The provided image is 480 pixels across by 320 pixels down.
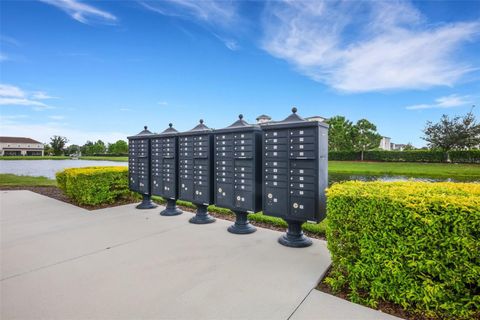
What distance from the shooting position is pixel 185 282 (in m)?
2.46

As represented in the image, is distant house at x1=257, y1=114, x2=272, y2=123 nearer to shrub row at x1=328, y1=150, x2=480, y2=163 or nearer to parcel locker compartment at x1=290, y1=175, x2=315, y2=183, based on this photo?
parcel locker compartment at x1=290, y1=175, x2=315, y2=183

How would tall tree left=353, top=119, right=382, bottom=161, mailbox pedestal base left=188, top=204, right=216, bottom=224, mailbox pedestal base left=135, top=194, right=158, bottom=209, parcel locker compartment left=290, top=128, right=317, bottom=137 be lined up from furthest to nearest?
tall tree left=353, top=119, right=382, bottom=161 < mailbox pedestal base left=135, top=194, right=158, bottom=209 < mailbox pedestal base left=188, top=204, right=216, bottom=224 < parcel locker compartment left=290, top=128, right=317, bottom=137

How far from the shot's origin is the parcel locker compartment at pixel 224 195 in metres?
4.11

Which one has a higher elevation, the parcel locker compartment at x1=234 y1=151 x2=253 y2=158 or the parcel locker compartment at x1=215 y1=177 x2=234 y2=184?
the parcel locker compartment at x1=234 y1=151 x2=253 y2=158

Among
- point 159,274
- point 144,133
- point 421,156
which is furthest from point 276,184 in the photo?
point 421,156

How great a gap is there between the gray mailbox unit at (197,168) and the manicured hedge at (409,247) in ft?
8.53

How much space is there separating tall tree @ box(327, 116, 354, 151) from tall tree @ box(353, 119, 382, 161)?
0.62 m

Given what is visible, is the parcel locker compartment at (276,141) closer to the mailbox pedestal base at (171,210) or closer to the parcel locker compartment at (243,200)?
the parcel locker compartment at (243,200)

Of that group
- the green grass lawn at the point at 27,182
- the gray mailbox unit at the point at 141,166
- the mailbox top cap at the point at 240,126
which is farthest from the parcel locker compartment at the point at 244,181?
the green grass lawn at the point at 27,182

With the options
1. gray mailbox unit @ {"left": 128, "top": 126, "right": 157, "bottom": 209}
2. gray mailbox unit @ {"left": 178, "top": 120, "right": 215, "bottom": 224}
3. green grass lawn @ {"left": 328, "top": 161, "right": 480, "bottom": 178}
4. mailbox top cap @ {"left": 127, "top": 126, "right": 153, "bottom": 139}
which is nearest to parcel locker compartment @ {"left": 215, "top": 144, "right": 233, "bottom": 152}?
gray mailbox unit @ {"left": 178, "top": 120, "right": 215, "bottom": 224}

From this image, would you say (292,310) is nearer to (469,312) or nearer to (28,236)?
(469,312)

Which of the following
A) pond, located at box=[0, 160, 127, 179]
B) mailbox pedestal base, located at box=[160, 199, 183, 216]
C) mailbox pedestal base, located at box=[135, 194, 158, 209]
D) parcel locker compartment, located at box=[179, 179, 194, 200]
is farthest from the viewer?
pond, located at box=[0, 160, 127, 179]

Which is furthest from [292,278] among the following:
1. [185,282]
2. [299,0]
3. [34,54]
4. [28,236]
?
[34,54]

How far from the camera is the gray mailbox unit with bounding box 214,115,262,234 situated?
381cm
